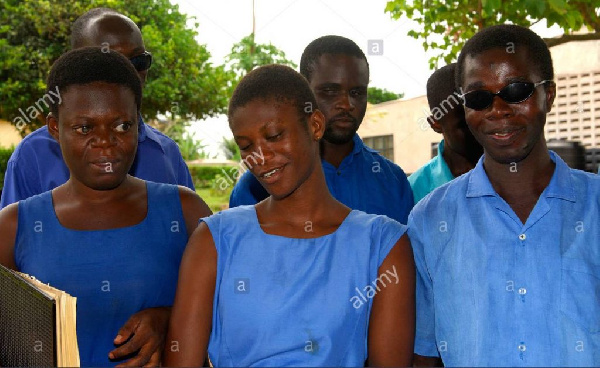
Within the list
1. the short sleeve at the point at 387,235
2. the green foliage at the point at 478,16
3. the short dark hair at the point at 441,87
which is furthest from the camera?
the green foliage at the point at 478,16

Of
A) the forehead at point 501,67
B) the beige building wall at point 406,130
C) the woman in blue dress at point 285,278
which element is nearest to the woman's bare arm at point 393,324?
the woman in blue dress at point 285,278

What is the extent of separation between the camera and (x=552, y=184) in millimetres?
2160

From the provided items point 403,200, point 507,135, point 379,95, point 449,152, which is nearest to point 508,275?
point 507,135

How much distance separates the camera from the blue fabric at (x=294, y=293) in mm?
1908

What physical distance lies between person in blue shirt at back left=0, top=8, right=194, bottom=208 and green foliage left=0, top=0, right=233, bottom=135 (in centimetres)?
1122

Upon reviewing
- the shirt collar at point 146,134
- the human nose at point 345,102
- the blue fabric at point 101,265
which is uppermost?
the human nose at point 345,102

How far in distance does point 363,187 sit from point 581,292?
4.32 feet

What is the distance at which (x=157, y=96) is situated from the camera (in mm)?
17047

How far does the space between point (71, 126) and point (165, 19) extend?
1579cm

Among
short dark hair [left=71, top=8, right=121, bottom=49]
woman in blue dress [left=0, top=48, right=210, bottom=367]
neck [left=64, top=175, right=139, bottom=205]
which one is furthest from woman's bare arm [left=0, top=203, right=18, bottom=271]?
short dark hair [left=71, top=8, right=121, bottom=49]

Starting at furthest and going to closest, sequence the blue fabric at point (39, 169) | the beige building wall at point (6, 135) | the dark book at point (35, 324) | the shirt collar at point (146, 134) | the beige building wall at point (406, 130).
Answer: the beige building wall at point (6, 135) → the beige building wall at point (406, 130) → the shirt collar at point (146, 134) → the blue fabric at point (39, 169) → the dark book at point (35, 324)

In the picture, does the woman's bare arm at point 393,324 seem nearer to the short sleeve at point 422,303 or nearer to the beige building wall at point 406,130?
the short sleeve at point 422,303

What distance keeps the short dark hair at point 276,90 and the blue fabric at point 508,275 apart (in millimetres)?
495

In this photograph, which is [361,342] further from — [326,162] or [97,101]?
[326,162]
